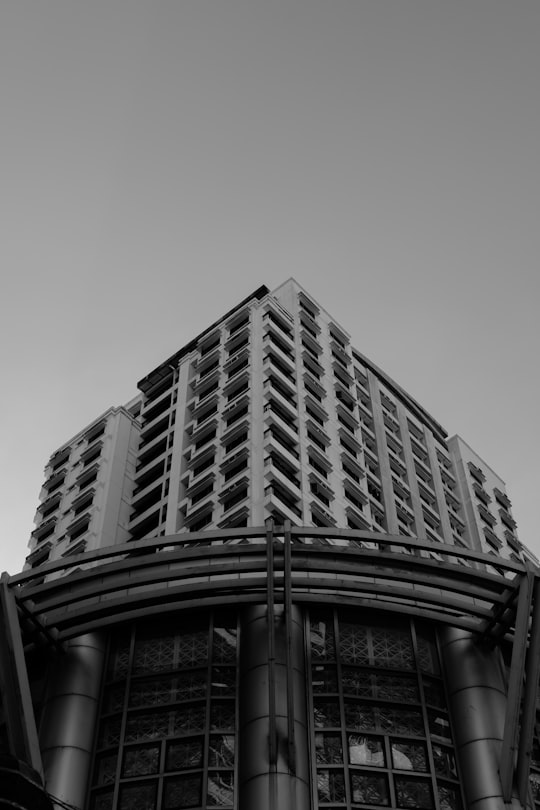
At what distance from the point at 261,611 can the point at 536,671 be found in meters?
7.21

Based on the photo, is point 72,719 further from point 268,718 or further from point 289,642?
point 289,642

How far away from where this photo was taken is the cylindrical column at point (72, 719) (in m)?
25.5

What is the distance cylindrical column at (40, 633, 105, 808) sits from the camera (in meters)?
25.5

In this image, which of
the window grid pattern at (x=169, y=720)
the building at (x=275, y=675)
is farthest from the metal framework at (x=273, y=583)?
the window grid pattern at (x=169, y=720)

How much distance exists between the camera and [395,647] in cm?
2833

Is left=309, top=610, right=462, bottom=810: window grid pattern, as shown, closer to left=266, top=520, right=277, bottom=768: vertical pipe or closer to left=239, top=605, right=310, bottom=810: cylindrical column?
left=239, top=605, right=310, bottom=810: cylindrical column

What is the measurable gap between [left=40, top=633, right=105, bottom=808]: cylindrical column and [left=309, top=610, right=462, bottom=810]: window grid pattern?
18.7 feet

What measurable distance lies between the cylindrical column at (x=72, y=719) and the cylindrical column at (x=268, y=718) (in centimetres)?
394

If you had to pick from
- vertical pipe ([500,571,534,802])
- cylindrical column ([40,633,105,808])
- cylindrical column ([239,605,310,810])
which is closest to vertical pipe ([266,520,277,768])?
cylindrical column ([239,605,310,810])

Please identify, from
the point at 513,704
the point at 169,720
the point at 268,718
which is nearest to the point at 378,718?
the point at 268,718

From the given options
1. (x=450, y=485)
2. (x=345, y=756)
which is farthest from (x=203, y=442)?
(x=345, y=756)

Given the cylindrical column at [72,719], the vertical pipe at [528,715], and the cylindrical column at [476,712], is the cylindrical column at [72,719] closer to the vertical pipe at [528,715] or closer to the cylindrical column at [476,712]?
the cylindrical column at [476,712]

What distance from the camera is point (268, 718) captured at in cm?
2539

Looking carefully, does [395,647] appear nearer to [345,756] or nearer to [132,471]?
[345,756]
